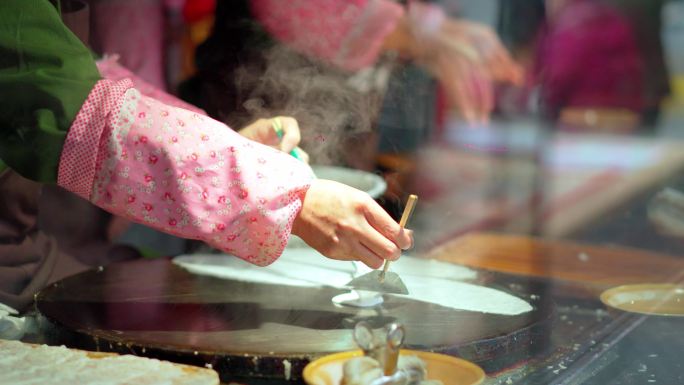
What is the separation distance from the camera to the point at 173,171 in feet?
4.24

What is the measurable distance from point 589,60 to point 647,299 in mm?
2777

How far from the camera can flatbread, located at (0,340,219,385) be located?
1169mm

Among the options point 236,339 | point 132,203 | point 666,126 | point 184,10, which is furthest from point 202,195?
point 666,126

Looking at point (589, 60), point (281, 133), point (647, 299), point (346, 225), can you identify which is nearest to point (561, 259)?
point (647, 299)

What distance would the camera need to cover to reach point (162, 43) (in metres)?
2.24

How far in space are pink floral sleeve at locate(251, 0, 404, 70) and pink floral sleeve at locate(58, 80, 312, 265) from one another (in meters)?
0.78

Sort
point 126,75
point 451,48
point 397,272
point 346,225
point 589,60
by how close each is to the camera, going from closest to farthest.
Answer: point 346,225 → point 397,272 → point 126,75 → point 451,48 → point 589,60

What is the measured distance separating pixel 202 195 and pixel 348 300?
364 mm

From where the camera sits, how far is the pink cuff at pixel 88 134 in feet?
4.21

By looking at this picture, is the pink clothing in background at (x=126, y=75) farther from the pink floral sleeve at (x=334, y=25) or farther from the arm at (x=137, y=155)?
the pink floral sleeve at (x=334, y=25)

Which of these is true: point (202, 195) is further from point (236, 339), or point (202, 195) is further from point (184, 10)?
point (184, 10)

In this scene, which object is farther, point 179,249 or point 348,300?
point 179,249

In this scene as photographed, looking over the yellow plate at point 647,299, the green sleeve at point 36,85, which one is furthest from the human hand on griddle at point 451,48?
the green sleeve at point 36,85

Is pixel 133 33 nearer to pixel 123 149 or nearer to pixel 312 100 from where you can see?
pixel 312 100
